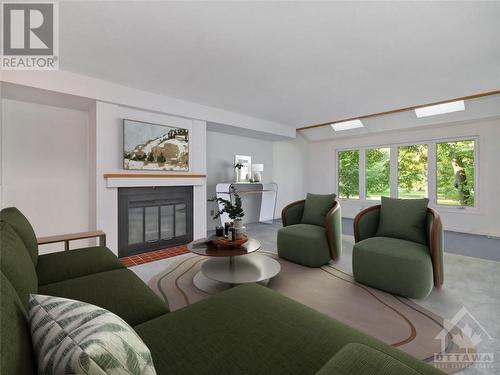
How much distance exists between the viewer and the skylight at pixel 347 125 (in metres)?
6.16

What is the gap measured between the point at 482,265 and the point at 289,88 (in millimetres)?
3490

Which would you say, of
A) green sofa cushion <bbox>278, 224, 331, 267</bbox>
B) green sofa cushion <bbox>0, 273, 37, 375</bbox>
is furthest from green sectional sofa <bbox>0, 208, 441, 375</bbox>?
green sofa cushion <bbox>278, 224, 331, 267</bbox>

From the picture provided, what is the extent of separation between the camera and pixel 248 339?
1042 millimetres

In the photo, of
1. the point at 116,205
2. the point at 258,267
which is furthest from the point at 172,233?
the point at 258,267

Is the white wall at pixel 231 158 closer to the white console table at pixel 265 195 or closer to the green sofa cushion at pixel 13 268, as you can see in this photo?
the white console table at pixel 265 195

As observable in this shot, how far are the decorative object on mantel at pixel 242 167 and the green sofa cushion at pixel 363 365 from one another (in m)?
4.90

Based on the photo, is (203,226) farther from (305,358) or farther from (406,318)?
(305,358)

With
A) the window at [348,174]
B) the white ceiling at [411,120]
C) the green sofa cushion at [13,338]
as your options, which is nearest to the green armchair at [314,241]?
the green sofa cushion at [13,338]

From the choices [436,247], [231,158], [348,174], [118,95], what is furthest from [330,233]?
[348,174]

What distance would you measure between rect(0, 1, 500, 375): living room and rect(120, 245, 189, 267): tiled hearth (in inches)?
5.9

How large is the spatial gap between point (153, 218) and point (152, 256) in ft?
2.10

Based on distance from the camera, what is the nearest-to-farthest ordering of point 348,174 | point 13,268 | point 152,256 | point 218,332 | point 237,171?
point 13,268, point 218,332, point 152,256, point 237,171, point 348,174

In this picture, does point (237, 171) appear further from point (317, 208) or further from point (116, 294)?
point (116, 294)

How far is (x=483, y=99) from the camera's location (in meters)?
4.38
